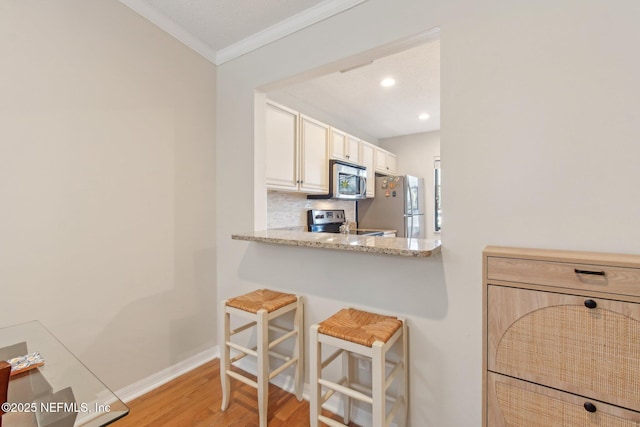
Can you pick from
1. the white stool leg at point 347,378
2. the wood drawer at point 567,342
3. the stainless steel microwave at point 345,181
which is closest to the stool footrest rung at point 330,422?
the white stool leg at point 347,378

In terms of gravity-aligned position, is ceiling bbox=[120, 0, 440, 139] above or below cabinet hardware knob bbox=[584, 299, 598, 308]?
above

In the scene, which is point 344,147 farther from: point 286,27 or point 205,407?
point 205,407

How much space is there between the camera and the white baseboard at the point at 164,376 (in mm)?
1795

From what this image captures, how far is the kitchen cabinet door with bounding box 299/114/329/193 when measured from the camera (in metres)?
2.72

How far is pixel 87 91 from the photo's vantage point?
161cm

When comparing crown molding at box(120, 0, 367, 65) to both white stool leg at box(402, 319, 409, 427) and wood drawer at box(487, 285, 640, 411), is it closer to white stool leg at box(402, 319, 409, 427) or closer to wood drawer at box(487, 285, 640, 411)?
wood drawer at box(487, 285, 640, 411)

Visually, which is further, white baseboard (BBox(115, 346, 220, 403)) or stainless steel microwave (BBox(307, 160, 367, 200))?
stainless steel microwave (BBox(307, 160, 367, 200))

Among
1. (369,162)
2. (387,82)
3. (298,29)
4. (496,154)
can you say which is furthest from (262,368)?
(369,162)

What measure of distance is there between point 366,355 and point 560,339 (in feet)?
2.37

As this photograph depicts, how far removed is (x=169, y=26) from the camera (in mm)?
1971

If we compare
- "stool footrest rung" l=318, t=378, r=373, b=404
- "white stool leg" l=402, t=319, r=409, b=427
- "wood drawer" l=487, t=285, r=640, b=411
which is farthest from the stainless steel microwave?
"wood drawer" l=487, t=285, r=640, b=411

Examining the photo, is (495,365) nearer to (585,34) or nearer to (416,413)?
(416,413)

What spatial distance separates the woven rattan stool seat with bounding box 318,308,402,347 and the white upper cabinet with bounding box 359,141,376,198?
2.65 m

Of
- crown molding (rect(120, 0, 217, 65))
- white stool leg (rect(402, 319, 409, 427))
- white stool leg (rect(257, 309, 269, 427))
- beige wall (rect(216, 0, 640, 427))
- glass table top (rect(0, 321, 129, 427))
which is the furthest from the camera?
crown molding (rect(120, 0, 217, 65))
